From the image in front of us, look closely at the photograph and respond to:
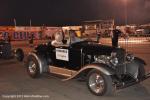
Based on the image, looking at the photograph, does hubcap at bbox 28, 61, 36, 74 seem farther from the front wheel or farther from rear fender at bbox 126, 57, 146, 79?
rear fender at bbox 126, 57, 146, 79

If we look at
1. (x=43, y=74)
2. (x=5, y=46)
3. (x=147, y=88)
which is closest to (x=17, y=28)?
(x=5, y=46)

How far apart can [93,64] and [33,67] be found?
3.35 metres

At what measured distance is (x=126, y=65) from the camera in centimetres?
Result: 849

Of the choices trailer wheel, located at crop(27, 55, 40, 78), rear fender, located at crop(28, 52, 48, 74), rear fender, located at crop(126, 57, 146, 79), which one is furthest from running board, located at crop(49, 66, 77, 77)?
rear fender, located at crop(126, 57, 146, 79)

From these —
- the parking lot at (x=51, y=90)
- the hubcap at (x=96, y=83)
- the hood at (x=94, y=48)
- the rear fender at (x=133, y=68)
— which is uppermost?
the hood at (x=94, y=48)

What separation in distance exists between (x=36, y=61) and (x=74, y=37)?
180 cm

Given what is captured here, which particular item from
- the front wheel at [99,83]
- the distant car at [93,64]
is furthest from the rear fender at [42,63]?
the front wheel at [99,83]

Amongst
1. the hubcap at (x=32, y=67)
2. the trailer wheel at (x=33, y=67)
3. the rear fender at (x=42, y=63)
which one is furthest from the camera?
the hubcap at (x=32, y=67)

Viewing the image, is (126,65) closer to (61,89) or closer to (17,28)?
(61,89)

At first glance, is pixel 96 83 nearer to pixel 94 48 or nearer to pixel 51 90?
pixel 94 48

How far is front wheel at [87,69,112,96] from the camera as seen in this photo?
749 cm

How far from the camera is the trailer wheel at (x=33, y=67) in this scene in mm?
10219

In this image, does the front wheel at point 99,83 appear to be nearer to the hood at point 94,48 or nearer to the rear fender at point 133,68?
the hood at point 94,48

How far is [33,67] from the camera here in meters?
10.5
